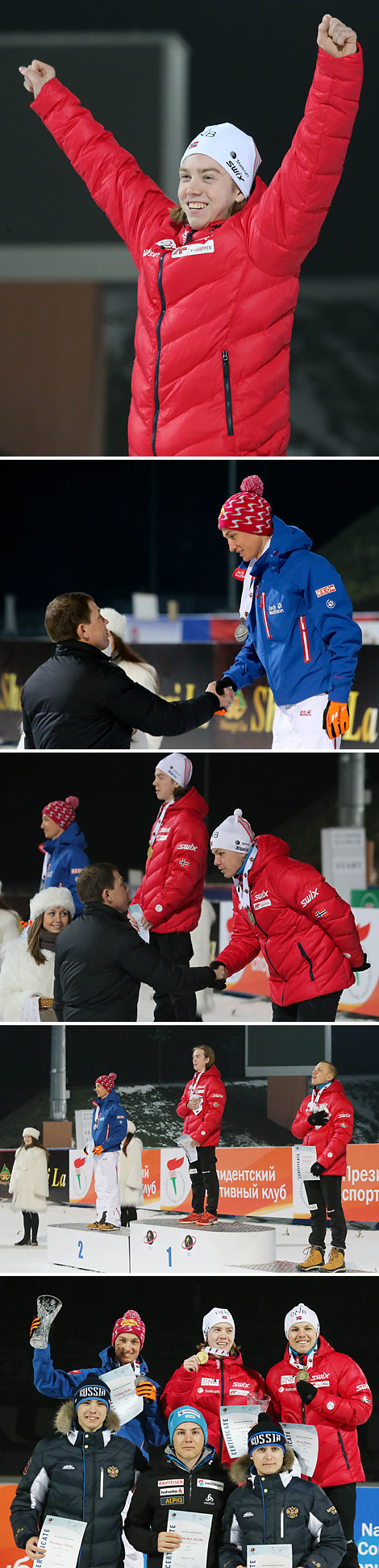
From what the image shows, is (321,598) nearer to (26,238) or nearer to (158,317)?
(158,317)

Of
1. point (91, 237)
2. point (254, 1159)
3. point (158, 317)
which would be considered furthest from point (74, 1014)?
point (91, 237)

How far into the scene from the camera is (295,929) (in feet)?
13.7

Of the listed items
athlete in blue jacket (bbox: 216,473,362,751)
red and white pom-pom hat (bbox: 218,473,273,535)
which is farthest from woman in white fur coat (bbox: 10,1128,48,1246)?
red and white pom-pom hat (bbox: 218,473,273,535)

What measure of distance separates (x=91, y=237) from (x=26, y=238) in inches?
9.4

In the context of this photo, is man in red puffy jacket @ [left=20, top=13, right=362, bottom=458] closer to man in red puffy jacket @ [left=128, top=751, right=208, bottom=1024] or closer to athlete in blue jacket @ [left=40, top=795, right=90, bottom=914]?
man in red puffy jacket @ [left=128, top=751, right=208, bottom=1024]

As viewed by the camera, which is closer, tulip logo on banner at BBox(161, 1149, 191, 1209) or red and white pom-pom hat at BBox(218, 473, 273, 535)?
red and white pom-pom hat at BBox(218, 473, 273, 535)

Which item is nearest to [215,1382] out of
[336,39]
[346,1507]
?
[346,1507]

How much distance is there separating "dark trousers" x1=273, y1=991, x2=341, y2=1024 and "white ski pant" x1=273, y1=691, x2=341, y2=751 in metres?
0.72

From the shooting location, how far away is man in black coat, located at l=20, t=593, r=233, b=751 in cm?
387

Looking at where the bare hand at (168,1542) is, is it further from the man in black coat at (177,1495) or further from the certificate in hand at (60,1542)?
the certificate in hand at (60,1542)

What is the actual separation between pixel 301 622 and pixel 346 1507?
234 centimetres

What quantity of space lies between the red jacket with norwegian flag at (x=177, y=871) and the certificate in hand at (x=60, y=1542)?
1.51 m

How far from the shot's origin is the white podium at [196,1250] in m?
4.21

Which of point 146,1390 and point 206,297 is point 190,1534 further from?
point 206,297
